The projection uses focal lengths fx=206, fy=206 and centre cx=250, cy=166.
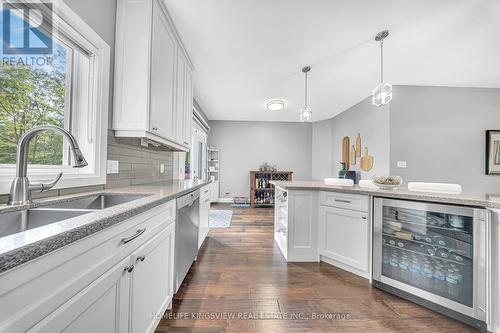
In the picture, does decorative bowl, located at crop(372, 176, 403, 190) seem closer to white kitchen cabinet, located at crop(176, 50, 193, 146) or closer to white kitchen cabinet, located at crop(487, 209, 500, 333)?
white kitchen cabinet, located at crop(487, 209, 500, 333)

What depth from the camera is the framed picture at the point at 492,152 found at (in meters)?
3.95

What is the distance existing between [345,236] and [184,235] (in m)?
1.61

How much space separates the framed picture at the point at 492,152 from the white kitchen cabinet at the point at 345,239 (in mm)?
3993

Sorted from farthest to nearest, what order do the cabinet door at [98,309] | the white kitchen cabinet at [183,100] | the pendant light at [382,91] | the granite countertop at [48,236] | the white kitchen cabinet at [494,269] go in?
the pendant light at [382,91], the white kitchen cabinet at [183,100], the white kitchen cabinet at [494,269], the cabinet door at [98,309], the granite countertop at [48,236]

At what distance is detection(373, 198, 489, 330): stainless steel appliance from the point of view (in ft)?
4.65

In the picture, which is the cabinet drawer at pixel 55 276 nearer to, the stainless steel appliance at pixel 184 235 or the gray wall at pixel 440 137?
the stainless steel appliance at pixel 184 235

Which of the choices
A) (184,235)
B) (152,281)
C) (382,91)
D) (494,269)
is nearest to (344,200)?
(494,269)

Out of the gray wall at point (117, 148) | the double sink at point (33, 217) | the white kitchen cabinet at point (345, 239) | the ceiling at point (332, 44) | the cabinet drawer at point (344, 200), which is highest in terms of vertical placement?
the ceiling at point (332, 44)

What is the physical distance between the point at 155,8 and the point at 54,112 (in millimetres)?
1130

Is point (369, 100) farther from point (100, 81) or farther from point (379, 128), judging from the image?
point (100, 81)

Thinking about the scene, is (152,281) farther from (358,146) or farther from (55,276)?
(358,146)

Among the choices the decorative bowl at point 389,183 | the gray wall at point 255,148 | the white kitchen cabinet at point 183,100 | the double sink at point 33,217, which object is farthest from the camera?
the gray wall at point 255,148

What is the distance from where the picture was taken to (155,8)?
1695 millimetres

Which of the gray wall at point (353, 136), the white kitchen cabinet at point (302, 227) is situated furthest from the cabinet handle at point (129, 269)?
the gray wall at point (353, 136)
